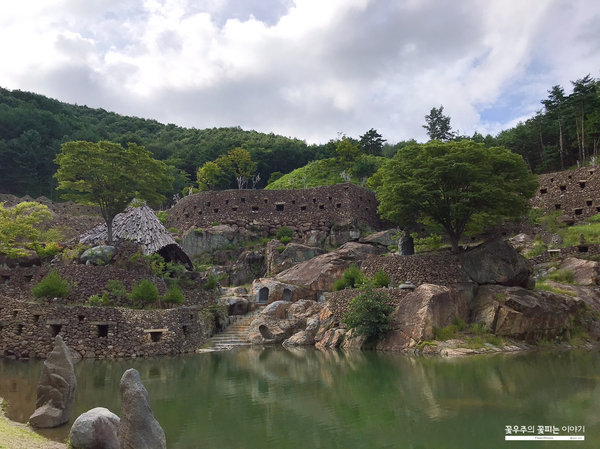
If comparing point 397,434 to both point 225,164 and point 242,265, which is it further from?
point 225,164

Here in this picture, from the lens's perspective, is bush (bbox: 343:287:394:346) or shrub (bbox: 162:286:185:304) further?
shrub (bbox: 162:286:185:304)

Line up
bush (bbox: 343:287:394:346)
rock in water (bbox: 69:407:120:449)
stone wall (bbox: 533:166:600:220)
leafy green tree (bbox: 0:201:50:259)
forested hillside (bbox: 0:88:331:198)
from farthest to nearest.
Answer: forested hillside (bbox: 0:88:331:198) → stone wall (bbox: 533:166:600:220) → leafy green tree (bbox: 0:201:50:259) → bush (bbox: 343:287:394:346) → rock in water (bbox: 69:407:120:449)

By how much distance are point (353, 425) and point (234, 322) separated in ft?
57.6

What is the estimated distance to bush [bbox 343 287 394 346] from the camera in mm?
18750

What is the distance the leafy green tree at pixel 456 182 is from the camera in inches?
797

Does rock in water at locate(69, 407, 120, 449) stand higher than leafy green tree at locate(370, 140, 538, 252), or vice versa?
leafy green tree at locate(370, 140, 538, 252)

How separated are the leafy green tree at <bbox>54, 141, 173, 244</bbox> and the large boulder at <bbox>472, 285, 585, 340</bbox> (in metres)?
20.0

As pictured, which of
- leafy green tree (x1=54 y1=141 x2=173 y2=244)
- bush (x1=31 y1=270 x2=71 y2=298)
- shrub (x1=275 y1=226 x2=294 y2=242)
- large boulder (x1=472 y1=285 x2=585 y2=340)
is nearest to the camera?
large boulder (x1=472 y1=285 x2=585 y2=340)

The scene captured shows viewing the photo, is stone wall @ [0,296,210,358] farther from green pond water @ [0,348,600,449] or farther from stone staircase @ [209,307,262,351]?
stone staircase @ [209,307,262,351]

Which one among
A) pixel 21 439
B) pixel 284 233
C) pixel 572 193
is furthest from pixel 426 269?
pixel 572 193

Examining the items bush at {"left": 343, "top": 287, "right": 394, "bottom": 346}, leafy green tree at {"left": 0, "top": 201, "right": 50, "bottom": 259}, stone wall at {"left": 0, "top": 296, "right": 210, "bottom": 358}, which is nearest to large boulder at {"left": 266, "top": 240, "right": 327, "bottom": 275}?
bush at {"left": 343, "top": 287, "right": 394, "bottom": 346}

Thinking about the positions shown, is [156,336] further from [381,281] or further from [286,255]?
[286,255]

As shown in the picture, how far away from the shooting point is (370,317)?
18.8 meters

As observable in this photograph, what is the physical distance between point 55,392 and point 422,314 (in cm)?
1349
